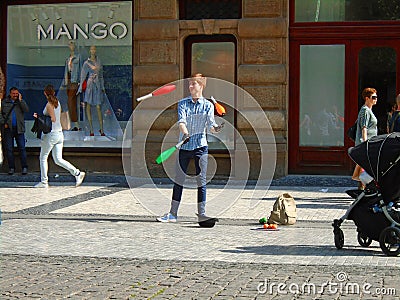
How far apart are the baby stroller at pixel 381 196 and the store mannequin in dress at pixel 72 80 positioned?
1145 centimetres

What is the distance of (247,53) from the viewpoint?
17.9m

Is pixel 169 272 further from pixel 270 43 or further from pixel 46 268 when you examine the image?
pixel 270 43

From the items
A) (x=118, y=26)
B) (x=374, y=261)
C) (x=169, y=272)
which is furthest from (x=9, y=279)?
(x=118, y=26)

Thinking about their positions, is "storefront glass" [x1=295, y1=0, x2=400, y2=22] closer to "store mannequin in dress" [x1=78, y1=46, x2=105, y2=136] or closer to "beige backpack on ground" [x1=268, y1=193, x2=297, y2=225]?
"store mannequin in dress" [x1=78, y1=46, x2=105, y2=136]

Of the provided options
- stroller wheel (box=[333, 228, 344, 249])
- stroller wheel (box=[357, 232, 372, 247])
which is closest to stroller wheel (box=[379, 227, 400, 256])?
stroller wheel (box=[357, 232, 372, 247])

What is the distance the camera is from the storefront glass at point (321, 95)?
18328mm

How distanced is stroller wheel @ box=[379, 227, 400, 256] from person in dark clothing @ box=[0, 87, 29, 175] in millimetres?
11675

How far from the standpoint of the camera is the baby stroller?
9070mm

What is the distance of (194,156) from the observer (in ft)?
37.7

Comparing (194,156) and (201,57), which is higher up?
(201,57)

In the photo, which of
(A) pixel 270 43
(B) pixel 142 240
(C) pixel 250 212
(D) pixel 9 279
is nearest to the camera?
(D) pixel 9 279

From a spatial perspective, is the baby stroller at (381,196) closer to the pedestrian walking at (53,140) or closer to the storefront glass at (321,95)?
the pedestrian walking at (53,140)

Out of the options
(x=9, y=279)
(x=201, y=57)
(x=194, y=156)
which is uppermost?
(x=201, y=57)

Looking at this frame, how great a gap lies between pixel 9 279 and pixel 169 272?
149 centimetres
